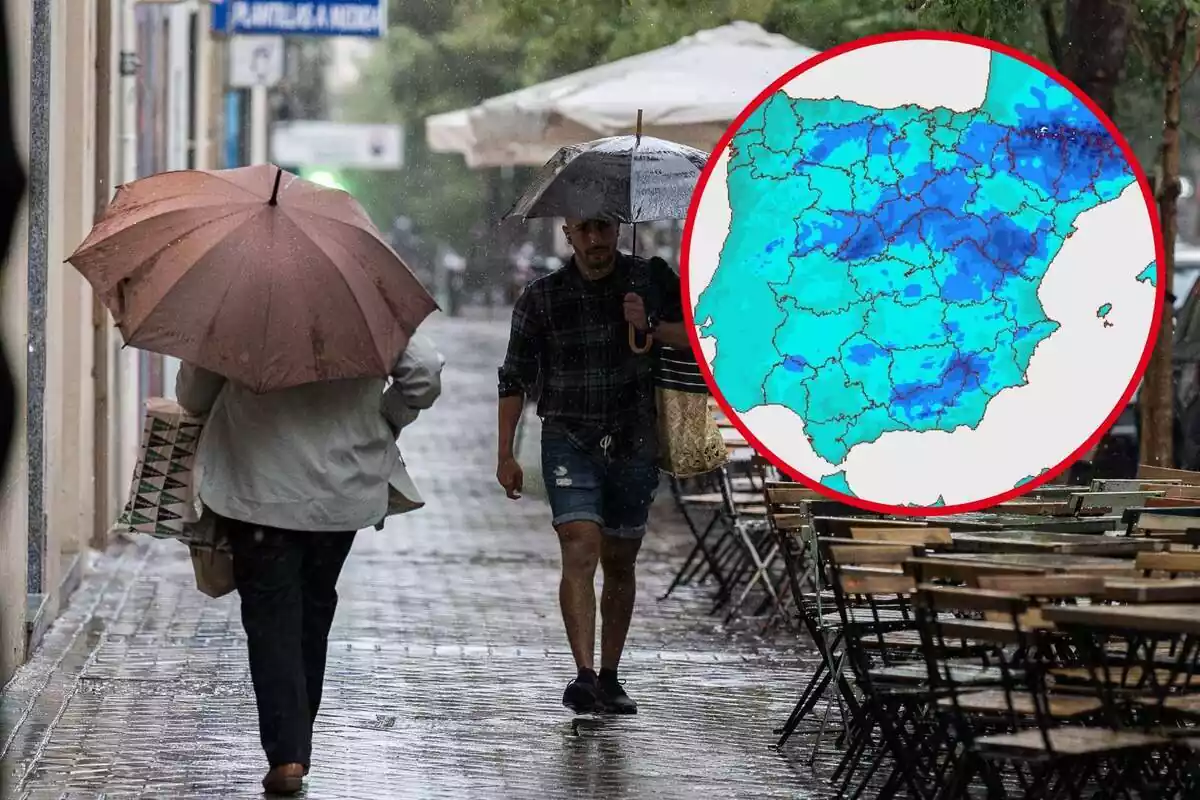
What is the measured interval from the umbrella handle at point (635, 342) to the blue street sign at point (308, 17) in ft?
32.8

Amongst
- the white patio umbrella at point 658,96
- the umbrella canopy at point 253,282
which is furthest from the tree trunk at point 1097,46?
the umbrella canopy at point 253,282

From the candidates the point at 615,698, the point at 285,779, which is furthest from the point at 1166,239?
the point at 285,779

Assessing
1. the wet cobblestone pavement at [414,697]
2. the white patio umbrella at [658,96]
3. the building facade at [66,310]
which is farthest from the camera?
the white patio umbrella at [658,96]

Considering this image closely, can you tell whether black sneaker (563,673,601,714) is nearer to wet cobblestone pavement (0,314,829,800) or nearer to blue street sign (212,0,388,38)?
wet cobblestone pavement (0,314,829,800)

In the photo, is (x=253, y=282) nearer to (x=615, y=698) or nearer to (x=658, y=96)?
(x=615, y=698)

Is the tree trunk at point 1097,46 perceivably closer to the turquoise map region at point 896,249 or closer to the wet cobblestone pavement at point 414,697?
the wet cobblestone pavement at point 414,697

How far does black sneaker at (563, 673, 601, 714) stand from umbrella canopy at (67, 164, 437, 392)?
1859 mm

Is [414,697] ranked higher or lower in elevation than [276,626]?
lower

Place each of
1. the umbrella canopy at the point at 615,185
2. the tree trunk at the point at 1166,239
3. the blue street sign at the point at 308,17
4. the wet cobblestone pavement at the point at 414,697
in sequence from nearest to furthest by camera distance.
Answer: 1. the wet cobblestone pavement at the point at 414,697
2. the umbrella canopy at the point at 615,185
3. the tree trunk at the point at 1166,239
4. the blue street sign at the point at 308,17

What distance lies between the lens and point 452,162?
45.0 meters

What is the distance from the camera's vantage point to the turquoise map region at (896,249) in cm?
711

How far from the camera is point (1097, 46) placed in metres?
10.9

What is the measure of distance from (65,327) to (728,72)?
4690 mm

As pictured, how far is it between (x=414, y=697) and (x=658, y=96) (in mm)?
6540
